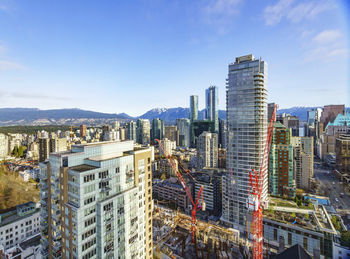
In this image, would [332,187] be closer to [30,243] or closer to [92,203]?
[92,203]

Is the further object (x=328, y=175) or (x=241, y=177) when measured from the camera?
(x=328, y=175)

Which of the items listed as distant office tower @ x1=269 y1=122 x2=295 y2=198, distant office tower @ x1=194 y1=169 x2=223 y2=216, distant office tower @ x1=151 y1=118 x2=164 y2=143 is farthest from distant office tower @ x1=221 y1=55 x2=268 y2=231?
distant office tower @ x1=151 y1=118 x2=164 y2=143

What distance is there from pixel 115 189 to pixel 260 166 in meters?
20.9

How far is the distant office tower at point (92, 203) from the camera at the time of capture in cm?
988

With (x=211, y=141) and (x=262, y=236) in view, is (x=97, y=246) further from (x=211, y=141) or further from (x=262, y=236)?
(x=211, y=141)

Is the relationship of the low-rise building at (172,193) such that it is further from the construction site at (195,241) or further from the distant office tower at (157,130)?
the distant office tower at (157,130)

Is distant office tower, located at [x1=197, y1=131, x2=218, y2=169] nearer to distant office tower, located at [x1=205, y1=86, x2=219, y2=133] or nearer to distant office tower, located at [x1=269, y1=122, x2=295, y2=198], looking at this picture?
distant office tower, located at [x1=269, y1=122, x2=295, y2=198]

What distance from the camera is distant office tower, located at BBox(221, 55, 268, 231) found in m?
24.3

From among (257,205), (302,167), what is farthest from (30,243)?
(302,167)

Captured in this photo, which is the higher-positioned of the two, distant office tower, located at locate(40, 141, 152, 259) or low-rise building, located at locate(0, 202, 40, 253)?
distant office tower, located at locate(40, 141, 152, 259)

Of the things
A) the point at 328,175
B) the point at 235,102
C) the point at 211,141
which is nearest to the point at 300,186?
the point at 328,175

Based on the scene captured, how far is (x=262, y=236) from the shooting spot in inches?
877

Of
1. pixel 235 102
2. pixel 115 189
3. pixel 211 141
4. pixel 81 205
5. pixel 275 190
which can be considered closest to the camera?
pixel 81 205

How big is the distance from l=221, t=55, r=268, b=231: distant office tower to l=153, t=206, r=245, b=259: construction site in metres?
3.05
